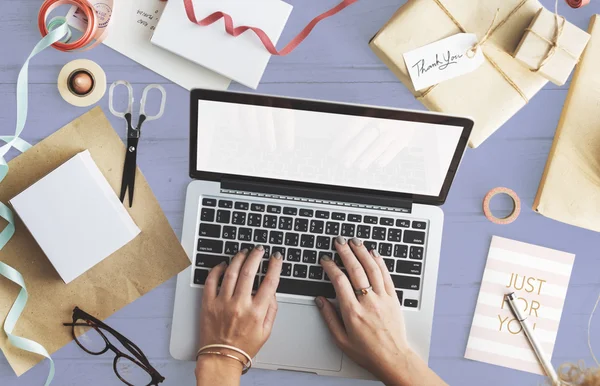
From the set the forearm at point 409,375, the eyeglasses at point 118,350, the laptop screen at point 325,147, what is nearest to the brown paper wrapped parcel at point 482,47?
the laptop screen at point 325,147

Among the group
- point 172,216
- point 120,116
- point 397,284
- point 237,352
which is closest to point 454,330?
point 397,284

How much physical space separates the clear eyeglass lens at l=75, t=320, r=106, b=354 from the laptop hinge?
296 millimetres

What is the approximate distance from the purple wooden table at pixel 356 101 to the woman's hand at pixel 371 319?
6cm

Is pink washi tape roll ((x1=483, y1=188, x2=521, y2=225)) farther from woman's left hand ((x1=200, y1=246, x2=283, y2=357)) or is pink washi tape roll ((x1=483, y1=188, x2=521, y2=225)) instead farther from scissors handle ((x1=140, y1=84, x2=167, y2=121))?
scissors handle ((x1=140, y1=84, x2=167, y2=121))

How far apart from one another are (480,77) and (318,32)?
0.85ft

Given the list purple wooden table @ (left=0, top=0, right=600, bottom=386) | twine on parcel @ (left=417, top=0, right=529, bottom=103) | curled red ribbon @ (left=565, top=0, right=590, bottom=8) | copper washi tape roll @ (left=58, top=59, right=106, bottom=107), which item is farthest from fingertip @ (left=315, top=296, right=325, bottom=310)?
curled red ribbon @ (left=565, top=0, right=590, bottom=8)

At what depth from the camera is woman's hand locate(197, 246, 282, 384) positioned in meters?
0.76

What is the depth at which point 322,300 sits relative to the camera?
0.77m

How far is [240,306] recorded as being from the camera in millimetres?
769

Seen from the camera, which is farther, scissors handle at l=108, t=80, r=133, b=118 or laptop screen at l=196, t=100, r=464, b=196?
scissors handle at l=108, t=80, r=133, b=118

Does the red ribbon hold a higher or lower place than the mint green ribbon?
higher

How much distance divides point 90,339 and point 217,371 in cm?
21

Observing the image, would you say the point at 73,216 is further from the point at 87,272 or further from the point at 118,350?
the point at 118,350

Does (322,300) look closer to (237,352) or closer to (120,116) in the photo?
(237,352)
